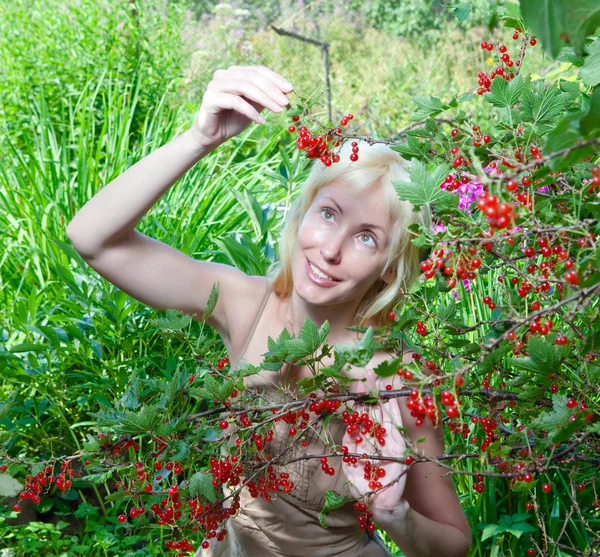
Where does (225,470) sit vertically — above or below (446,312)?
below

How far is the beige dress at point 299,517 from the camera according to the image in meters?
1.74

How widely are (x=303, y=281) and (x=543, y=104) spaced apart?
620 millimetres

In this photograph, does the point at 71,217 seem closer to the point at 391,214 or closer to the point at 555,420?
the point at 391,214

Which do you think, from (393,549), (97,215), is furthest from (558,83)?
(393,549)

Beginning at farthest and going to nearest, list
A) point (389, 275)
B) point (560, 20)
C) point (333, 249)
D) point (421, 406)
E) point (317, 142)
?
point (389, 275), point (333, 249), point (317, 142), point (421, 406), point (560, 20)

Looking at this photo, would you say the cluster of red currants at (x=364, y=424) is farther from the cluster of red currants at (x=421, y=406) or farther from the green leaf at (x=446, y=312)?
the cluster of red currants at (x=421, y=406)

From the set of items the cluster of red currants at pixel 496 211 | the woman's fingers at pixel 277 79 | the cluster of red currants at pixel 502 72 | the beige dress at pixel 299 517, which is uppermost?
the cluster of red currants at pixel 502 72

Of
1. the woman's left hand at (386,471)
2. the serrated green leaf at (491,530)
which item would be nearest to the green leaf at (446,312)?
the woman's left hand at (386,471)

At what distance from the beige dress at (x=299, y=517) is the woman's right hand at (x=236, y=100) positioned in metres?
0.56

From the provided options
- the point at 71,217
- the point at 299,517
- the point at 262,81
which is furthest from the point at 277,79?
the point at 71,217

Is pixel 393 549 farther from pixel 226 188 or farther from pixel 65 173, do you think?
pixel 65 173

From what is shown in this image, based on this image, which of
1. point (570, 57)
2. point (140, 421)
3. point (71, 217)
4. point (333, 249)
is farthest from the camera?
point (71, 217)

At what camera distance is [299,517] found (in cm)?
177

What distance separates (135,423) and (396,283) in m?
0.80
